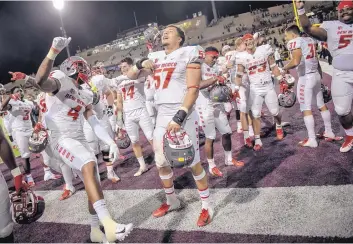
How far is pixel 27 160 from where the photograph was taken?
A: 668 centimetres

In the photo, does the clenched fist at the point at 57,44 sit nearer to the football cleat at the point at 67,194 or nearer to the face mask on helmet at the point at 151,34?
the face mask on helmet at the point at 151,34

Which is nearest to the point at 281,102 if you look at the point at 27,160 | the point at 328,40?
the point at 328,40

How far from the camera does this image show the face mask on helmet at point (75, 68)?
11.2 feet

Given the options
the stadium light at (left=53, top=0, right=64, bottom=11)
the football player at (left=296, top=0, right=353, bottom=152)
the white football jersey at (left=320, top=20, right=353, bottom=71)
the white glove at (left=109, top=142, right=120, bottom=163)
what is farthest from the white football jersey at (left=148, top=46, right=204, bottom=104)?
the stadium light at (left=53, top=0, right=64, bottom=11)

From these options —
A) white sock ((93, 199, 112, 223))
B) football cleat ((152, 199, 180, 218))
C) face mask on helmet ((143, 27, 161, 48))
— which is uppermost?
face mask on helmet ((143, 27, 161, 48))

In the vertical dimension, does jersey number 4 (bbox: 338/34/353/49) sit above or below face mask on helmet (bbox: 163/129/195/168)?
above

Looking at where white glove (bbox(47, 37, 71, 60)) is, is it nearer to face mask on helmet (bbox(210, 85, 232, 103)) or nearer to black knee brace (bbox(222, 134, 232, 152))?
A: face mask on helmet (bbox(210, 85, 232, 103))

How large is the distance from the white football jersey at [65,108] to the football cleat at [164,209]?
1336mm

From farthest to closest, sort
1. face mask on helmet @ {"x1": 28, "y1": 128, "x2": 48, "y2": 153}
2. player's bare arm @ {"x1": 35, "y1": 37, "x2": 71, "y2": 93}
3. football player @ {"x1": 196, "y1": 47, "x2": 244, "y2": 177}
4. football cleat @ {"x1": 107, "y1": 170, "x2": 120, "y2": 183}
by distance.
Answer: football cleat @ {"x1": 107, "y1": 170, "x2": 120, "y2": 183} < football player @ {"x1": 196, "y1": 47, "x2": 244, "y2": 177} < face mask on helmet @ {"x1": 28, "y1": 128, "x2": 48, "y2": 153} < player's bare arm @ {"x1": 35, "y1": 37, "x2": 71, "y2": 93}

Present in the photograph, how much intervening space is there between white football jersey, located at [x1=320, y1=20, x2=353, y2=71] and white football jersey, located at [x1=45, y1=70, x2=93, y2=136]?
11.8 ft

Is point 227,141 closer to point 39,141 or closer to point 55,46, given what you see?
point 39,141

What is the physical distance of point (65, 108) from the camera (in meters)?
3.33

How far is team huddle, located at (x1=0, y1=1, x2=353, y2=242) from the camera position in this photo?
9.16 feet

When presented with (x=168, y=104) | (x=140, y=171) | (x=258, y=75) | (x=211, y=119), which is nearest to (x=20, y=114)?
(x=140, y=171)
